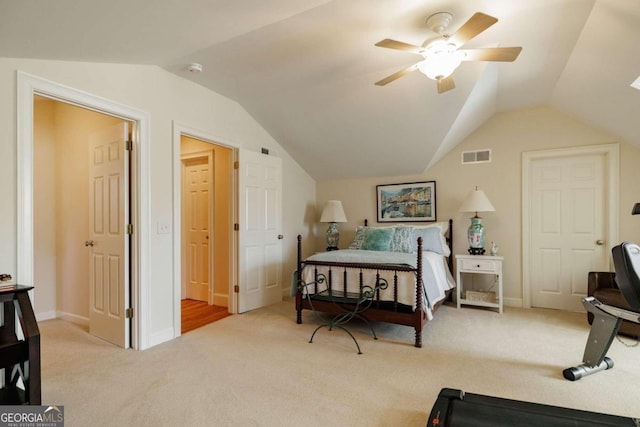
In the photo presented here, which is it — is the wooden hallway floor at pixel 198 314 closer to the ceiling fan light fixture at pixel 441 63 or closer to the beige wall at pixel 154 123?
the beige wall at pixel 154 123

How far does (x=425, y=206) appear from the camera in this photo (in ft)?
15.6

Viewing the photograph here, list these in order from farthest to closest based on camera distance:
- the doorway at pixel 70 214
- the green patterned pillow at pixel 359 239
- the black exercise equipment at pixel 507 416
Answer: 1. the green patterned pillow at pixel 359 239
2. the doorway at pixel 70 214
3. the black exercise equipment at pixel 507 416

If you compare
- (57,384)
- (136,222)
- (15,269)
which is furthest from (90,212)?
(57,384)

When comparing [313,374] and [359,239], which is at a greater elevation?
[359,239]

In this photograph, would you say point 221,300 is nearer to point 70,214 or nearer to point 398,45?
point 70,214

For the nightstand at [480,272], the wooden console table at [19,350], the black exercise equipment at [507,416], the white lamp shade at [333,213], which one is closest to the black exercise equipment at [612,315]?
the black exercise equipment at [507,416]

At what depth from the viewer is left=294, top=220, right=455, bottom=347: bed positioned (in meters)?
2.99

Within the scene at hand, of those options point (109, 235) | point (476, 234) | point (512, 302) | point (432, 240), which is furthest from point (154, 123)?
point (512, 302)

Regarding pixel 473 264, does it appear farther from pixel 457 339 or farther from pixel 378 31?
pixel 378 31

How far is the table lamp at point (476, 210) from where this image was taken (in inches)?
161

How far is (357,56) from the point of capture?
2.85 metres

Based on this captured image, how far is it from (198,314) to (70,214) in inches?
73.8

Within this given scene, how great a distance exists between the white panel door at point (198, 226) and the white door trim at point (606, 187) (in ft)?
13.8

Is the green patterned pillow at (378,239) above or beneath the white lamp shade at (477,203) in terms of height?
beneath
